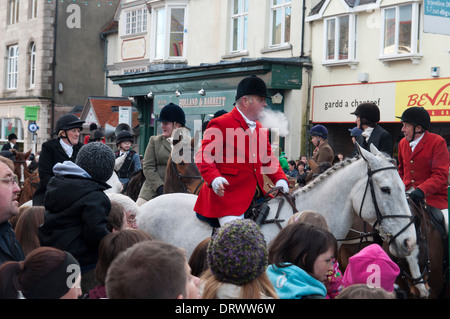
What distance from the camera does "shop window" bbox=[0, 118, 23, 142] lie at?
113 feet

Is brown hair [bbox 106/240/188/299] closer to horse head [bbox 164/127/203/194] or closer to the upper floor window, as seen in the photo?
horse head [bbox 164/127/203/194]

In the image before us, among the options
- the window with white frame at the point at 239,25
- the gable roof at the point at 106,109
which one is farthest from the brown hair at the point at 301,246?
the gable roof at the point at 106,109

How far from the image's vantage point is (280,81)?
1738 cm

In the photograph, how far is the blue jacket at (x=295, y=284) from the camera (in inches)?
123

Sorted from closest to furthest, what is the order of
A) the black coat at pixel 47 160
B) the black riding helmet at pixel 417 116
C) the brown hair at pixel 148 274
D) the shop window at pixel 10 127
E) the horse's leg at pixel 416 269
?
the brown hair at pixel 148 274 < the horse's leg at pixel 416 269 < the black riding helmet at pixel 417 116 < the black coat at pixel 47 160 < the shop window at pixel 10 127

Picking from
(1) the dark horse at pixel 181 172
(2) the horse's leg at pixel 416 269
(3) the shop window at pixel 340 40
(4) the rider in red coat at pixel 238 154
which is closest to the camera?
(4) the rider in red coat at pixel 238 154

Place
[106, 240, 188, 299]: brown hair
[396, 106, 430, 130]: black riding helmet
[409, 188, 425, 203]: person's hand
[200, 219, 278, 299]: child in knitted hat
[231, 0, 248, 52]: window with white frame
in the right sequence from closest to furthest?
[106, 240, 188, 299]: brown hair, [200, 219, 278, 299]: child in knitted hat, [409, 188, 425, 203]: person's hand, [396, 106, 430, 130]: black riding helmet, [231, 0, 248, 52]: window with white frame

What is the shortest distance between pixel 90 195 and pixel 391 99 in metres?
12.6

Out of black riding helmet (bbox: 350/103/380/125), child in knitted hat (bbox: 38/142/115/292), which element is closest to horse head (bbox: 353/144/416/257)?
black riding helmet (bbox: 350/103/380/125)

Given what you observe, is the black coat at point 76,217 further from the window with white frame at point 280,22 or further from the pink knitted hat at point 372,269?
the window with white frame at point 280,22

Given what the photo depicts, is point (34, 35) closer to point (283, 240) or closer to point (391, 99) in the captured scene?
point (391, 99)

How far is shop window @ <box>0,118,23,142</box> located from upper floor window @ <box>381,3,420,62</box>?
24.4 m

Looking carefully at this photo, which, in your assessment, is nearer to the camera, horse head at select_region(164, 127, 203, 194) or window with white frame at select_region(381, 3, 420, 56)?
horse head at select_region(164, 127, 203, 194)

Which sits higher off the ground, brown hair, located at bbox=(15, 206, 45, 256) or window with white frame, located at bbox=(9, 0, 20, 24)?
window with white frame, located at bbox=(9, 0, 20, 24)
